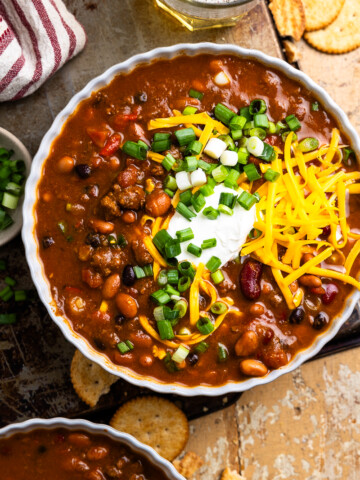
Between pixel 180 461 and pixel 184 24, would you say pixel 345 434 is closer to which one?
pixel 180 461

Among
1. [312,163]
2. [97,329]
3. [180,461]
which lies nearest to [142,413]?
[180,461]

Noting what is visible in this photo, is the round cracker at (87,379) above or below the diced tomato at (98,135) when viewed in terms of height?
below

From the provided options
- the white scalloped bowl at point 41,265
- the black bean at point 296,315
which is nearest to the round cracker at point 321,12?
the white scalloped bowl at point 41,265

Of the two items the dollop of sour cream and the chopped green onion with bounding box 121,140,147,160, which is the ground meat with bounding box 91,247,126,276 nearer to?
the dollop of sour cream

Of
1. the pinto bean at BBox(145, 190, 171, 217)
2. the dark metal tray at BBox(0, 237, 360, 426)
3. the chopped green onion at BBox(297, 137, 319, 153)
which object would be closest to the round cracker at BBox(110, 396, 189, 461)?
the dark metal tray at BBox(0, 237, 360, 426)

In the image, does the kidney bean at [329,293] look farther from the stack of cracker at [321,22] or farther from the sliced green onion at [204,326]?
the stack of cracker at [321,22]

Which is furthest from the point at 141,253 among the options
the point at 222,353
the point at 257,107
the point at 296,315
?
the point at 257,107
